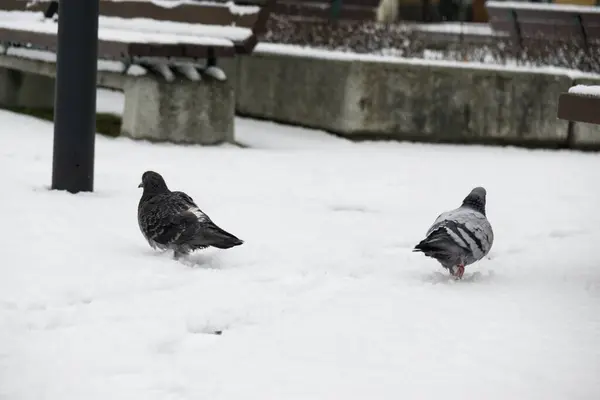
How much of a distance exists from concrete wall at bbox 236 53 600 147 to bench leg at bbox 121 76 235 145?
4.19ft

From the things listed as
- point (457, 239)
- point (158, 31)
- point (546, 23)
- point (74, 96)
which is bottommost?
point (457, 239)

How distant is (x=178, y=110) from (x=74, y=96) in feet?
9.04

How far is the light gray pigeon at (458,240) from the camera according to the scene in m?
5.05

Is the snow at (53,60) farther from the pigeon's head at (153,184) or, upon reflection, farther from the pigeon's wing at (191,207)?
the pigeon's wing at (191,207)

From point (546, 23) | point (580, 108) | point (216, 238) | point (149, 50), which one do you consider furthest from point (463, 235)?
point (546, 23)

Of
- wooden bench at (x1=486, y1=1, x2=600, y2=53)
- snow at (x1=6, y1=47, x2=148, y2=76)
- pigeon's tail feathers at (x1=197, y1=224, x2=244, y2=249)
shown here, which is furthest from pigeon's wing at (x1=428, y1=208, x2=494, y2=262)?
wooden bench at (x1=486, y1=1, x2=600, y2=53)

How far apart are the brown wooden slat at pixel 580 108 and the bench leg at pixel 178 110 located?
482cm

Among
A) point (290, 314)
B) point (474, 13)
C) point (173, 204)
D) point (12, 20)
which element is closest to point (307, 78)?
point (12, 20)

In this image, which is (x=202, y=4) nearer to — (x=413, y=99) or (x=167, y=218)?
(x=413, y=99)

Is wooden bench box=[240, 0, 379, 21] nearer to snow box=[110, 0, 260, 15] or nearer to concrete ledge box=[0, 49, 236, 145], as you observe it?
snow box=[110, 0, 260, 15]

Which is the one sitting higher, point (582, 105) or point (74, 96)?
point (582, 105)

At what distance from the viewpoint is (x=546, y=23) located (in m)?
15.3

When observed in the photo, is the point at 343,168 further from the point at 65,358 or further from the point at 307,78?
the point at 65,358

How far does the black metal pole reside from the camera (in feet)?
22.6
